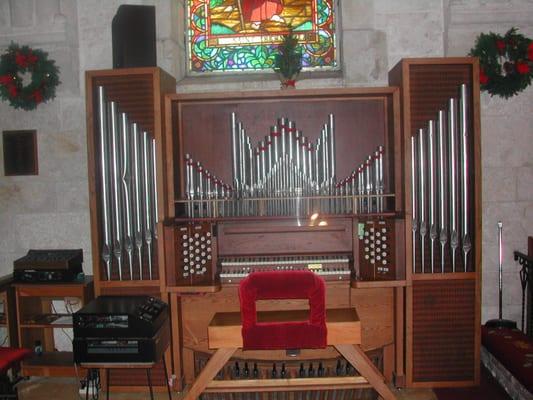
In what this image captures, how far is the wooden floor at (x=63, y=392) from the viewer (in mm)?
3809

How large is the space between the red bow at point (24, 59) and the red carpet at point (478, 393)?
425cm

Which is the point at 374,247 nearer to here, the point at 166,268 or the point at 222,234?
the point at 222,234

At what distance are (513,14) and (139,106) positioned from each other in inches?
128

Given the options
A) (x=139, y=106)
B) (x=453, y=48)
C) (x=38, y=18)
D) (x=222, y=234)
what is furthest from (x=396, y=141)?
(x=38, y=18)

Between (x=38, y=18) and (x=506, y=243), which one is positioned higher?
(x=38, y=18)

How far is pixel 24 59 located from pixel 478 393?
14.8ft

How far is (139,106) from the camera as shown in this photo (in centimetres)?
379

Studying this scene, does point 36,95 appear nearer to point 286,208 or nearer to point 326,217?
point 286,208

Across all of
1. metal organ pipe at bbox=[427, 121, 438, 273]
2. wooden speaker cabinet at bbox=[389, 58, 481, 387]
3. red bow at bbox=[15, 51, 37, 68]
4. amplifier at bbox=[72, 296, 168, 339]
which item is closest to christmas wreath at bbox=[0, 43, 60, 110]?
red bow at bbox=[15, 51, 37, 68]

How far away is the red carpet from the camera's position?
368 cm

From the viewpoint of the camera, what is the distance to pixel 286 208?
12.8 ft

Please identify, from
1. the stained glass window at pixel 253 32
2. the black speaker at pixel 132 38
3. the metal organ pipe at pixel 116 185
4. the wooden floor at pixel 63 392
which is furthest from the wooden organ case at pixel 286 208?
the stained glass window at pixel 253 32

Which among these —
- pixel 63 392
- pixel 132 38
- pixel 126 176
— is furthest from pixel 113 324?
pixel 132 38

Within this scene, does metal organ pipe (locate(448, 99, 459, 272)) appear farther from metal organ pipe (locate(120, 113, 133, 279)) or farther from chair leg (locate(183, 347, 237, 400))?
metal organ pipe (locate(120, 113, 133, 279))
